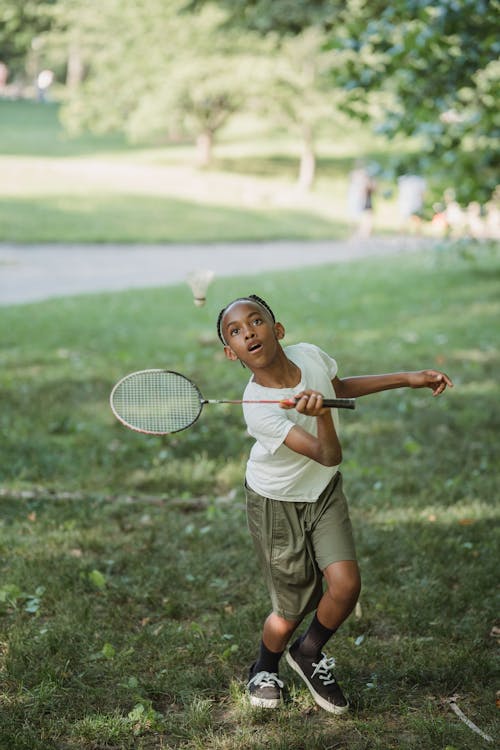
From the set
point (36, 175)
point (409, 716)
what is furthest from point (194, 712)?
point (36, 175)

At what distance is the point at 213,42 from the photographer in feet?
101

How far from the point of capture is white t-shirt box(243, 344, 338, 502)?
3.05m

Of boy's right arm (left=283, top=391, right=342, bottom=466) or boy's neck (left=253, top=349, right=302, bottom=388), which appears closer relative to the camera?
boy's right arm (left=283, top=391, right=342, bottom=466)

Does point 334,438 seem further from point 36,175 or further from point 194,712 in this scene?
point 36,175

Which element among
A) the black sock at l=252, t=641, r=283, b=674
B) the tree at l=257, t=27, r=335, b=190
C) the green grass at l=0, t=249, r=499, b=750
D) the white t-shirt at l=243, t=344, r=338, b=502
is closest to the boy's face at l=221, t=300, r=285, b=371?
the white t-shirt at l=243, t=344, r=338, b=502

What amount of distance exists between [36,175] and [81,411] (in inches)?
916

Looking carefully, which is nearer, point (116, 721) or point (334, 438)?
point (334, 438)

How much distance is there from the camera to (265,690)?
3256 millimetres

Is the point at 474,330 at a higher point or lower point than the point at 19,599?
lower

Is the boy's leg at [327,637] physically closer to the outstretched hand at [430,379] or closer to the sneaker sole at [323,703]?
the sneaker sole at [323,703]

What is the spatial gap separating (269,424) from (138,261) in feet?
46.6

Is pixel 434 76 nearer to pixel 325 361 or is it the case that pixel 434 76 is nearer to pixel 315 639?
pixel 325 361

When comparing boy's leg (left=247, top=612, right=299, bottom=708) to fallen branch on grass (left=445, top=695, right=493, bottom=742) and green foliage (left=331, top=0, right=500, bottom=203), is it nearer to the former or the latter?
fallen branch on grass (left=445, top=695, right=493, bottom=742)

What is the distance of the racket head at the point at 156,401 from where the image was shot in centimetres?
317
